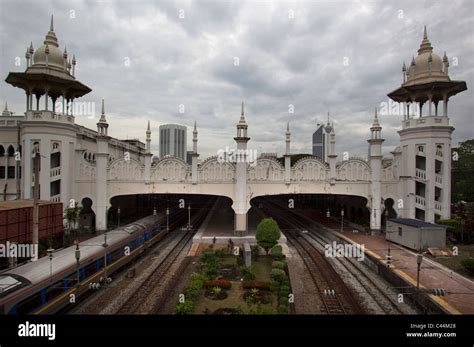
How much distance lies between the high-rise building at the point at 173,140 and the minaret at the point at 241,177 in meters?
9.50

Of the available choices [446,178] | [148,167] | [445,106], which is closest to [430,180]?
[446,178]

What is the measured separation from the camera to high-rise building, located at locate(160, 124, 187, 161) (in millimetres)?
32000

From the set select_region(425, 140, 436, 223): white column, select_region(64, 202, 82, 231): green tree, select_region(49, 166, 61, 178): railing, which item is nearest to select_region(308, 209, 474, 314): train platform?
select_region(425, 140, 436, 223): white column

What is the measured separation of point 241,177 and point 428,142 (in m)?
19.2

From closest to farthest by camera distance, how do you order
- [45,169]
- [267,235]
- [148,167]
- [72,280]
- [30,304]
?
1. [30,304]
2. [72,280]
3. [267,235]
4. [45,169]
5. [148,167]

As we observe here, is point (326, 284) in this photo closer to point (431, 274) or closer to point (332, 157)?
point (431, 274)

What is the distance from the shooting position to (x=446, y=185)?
26.6 metres

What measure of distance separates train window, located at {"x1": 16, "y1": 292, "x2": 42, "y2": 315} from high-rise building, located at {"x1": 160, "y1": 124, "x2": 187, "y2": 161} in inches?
862

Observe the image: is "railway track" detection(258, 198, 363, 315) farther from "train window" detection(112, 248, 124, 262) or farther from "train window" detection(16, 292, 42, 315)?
"train window" detection(112, 248, 124, 262)

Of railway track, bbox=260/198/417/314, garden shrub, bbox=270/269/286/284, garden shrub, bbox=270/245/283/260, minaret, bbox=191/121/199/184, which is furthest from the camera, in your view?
minaret, bbox=191/121/199/184

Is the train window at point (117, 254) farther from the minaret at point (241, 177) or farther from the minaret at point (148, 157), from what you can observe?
the minaret at point (241, 177)

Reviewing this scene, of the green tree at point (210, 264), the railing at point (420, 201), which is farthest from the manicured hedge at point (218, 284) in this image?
the railing at point (420, 201)

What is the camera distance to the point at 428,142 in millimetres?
26453

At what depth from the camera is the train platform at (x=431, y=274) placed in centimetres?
1238
